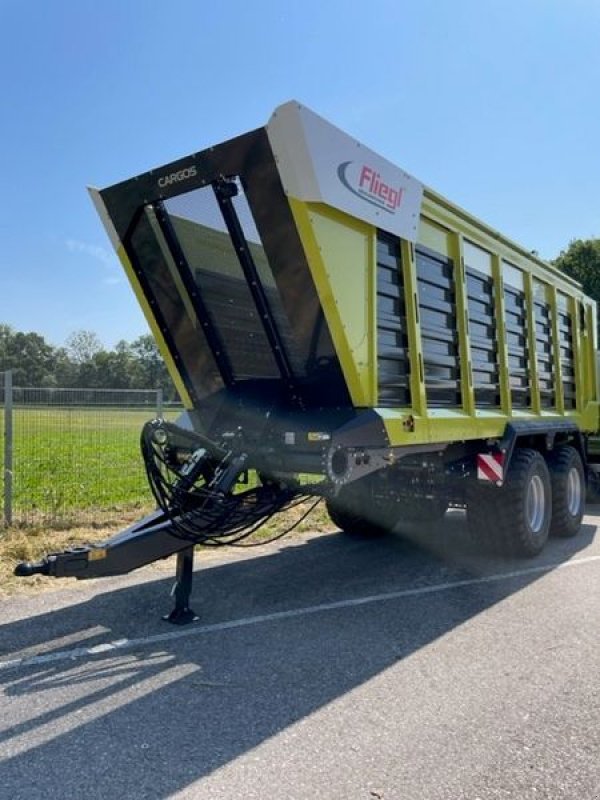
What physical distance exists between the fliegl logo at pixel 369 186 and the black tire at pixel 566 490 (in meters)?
4.10

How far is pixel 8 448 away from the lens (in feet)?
24.2

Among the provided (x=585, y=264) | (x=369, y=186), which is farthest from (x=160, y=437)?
(x=585, y=264)

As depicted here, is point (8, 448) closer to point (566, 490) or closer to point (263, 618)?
point (263, 618)

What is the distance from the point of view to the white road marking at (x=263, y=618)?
A: 4.11 metres

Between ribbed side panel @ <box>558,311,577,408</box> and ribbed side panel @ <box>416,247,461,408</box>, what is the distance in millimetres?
3070

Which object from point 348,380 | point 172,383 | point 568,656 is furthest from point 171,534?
point 568,656

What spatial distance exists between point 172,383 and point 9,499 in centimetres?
248

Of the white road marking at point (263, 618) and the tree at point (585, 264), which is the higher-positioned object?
the tree at point (585, 264)

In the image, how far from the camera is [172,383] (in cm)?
630

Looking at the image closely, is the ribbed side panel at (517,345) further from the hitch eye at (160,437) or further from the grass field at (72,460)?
the grass field at (72,460)

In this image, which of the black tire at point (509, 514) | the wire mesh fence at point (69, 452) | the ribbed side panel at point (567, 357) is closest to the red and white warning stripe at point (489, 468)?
the black tire at point (509, 514)

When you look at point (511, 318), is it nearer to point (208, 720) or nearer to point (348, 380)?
point (348, 380)

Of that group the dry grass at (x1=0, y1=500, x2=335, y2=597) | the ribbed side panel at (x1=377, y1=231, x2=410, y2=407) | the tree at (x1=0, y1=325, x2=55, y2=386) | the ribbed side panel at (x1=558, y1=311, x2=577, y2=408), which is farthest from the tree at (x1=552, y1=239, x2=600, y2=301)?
the tree at (x1=0, y1=325, x2=55, y2=386)

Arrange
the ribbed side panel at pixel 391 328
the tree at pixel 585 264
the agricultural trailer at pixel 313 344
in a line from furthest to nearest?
the tree at pixel 585 264 < the ribbed side panel at pixel 391 328 < the agricultural trailer at pixel 313 344
